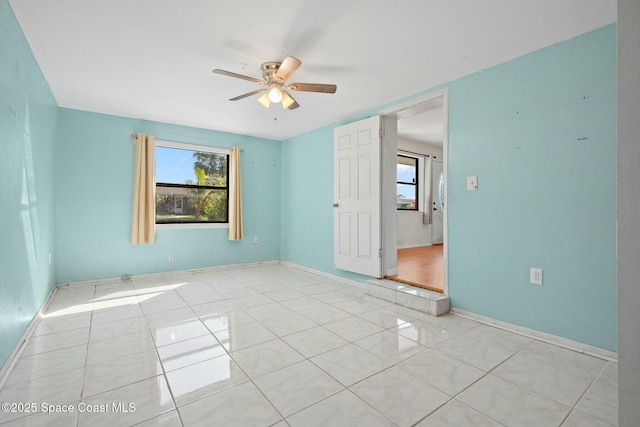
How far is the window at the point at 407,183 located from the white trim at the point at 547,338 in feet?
12.6

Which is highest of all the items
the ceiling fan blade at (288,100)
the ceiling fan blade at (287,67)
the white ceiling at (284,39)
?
the white ceiling at (284,39)

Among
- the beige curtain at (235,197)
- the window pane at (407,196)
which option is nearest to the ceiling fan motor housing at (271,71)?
the beige curtain at (235,197)

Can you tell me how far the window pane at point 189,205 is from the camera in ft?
14.9

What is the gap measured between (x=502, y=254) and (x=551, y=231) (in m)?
0.41

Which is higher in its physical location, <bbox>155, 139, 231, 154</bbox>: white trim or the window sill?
<bbox>155, 139, 231, 154</bbox>: white trim

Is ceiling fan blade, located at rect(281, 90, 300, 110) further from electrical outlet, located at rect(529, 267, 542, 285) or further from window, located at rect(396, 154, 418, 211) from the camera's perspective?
window, located at rect(396, 154, 418, 211)

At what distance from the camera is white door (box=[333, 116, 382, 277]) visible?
12.1 feet

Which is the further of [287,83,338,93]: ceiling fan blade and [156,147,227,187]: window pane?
[156,147,227,187]: window pane

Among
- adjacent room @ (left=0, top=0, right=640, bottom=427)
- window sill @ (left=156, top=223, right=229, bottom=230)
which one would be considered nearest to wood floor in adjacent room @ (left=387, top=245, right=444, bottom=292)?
adjacent room @ (left=0, top=0, right=640, bottom=427)

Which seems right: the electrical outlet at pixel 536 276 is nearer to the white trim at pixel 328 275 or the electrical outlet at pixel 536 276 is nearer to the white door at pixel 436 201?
the white trim at pixel 328 275

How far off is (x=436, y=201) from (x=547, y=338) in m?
4.95

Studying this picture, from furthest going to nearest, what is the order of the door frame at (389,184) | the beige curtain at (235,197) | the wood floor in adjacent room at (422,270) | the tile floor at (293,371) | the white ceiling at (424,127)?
1. the beige curtain at (235,197)
2. the white ceiling at (424,127)
3. the door frame at (389,184)
4. the wood floor in adjacent room at (422,270)
5. the tile floor at (293,371)

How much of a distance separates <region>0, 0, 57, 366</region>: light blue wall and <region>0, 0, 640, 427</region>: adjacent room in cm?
3

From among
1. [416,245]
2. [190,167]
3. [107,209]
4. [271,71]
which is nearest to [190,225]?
[190,167]
